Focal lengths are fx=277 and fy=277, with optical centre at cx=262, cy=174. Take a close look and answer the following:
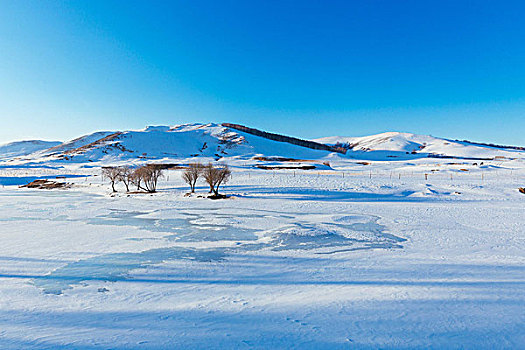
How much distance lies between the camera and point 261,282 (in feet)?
26.7

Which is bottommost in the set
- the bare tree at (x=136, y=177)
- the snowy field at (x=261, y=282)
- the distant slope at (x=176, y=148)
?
the snowy field at (x=261, y=282)

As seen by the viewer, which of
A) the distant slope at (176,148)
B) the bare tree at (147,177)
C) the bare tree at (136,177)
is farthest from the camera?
the distant slope at (176,148)

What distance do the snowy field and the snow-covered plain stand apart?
40mm

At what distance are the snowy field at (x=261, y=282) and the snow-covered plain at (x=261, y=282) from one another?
1.6 inches

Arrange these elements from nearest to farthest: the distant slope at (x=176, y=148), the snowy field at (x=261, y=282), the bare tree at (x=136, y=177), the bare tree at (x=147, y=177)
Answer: the snowy field at (x=261, y=282), the bare tree at (x=147, y=177), the bare tree at (x=136, y=177), the distant slope at (x=176, y=148)

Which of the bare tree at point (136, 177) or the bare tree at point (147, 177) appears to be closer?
the bare tree at point (147, 177)

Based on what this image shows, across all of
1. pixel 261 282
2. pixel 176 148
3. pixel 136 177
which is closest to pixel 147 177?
pixel 136 177

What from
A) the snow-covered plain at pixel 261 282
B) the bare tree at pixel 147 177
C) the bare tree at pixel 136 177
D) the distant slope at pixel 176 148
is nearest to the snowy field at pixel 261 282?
the snow-covered plain at pixel 261 282

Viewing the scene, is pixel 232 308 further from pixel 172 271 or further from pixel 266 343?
pixel 172 271

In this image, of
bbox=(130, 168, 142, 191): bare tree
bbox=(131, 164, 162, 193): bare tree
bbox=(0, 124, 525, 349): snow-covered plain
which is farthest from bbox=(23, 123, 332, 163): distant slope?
bbox=(0, 124, 525, 349): snow-covered plain

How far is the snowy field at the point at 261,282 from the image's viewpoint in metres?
5.24

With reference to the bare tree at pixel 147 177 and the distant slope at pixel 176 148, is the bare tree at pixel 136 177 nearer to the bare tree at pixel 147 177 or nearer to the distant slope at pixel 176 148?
the bare tree at pixel 147 177

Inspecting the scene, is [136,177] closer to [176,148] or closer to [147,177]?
[147,177]

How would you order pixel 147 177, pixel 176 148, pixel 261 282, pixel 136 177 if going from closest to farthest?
pixel 261 282, pixel 147 177, pixel 136 177, pixel 176 148
